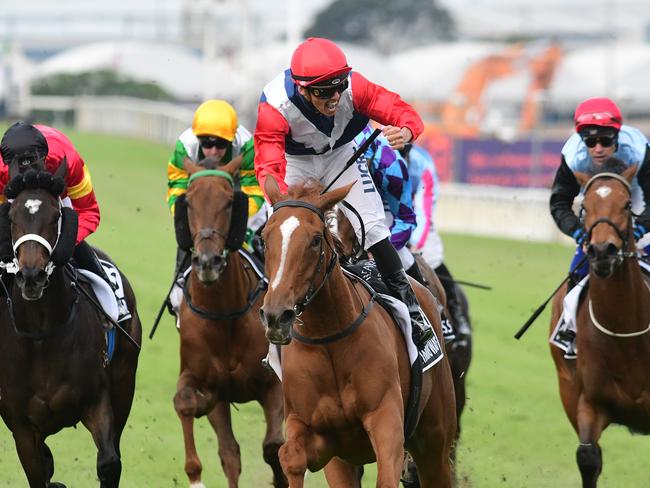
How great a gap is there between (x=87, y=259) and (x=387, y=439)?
2369 millimetres

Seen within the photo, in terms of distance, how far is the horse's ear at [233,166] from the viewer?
7.19 meters

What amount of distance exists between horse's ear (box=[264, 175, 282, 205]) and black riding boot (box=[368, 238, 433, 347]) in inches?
34.4

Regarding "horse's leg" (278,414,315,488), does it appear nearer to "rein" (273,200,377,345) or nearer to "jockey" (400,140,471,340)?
"rein" (273,200,377,345)

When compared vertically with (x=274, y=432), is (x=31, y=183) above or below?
above

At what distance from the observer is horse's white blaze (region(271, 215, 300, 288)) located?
467cm

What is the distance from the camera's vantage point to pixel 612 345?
6.90 metres

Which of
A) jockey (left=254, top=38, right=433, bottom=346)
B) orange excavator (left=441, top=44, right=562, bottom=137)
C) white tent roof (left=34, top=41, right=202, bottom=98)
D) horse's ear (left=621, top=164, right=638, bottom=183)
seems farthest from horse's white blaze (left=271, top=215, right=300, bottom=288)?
white tent roof (left=34, top=41, right=202, bottom=98)

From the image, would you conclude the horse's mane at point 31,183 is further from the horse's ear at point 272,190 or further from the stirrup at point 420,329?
the stirrup at point 420,329

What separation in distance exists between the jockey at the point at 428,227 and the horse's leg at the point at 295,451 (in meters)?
3.65

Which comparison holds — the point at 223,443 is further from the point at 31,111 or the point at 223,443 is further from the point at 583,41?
the point at 583,41

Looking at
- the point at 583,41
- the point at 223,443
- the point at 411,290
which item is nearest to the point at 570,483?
the point at 223,443

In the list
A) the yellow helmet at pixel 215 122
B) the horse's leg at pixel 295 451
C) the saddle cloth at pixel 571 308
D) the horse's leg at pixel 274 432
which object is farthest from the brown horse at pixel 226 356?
the horse's leg at pixel 295 451

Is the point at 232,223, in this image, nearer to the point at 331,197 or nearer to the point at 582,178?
the point at 582,178

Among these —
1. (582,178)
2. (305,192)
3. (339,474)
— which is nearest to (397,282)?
(339,474)
